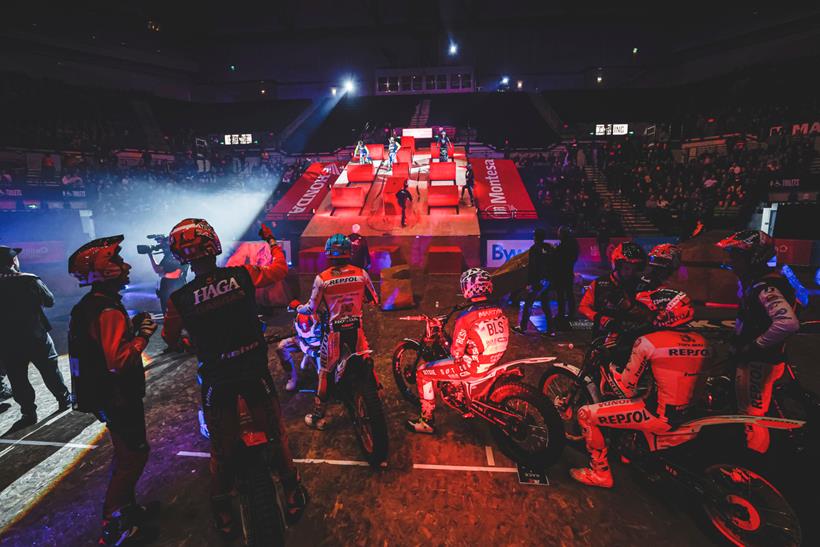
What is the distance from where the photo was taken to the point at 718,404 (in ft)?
14.5

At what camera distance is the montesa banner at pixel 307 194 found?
1777cm

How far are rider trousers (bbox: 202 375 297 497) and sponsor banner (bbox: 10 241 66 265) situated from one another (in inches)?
570

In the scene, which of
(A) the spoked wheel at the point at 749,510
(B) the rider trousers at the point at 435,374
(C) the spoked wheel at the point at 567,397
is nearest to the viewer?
(A) the spoked wheel at the point at 749,510

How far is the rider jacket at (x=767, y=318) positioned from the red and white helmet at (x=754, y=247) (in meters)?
0.18

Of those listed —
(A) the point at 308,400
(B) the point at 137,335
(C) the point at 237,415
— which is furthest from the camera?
(A) the point at 308,400

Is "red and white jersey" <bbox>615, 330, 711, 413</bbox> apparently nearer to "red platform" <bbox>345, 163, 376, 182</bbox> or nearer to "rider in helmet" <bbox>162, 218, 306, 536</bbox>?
"rider in helmet" <bbox>162, 218, 306, 536</bbox>

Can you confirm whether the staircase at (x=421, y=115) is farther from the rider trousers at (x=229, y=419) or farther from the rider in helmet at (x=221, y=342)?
the rider trousers at (x=229, y=419)

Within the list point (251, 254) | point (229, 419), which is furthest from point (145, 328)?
point (251, 254)

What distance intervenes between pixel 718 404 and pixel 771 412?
0.56 m

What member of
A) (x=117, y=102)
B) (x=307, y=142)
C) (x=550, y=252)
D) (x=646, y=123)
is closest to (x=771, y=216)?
(x=550, y=252)

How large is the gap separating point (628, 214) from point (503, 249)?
9110mm

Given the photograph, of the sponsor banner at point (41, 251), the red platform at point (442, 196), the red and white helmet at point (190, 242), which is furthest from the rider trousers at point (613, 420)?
the sponsor banner at point (41, 251)

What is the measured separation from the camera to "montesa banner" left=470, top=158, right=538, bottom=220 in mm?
16750

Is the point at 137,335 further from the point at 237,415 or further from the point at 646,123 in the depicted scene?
the point at 646,123
